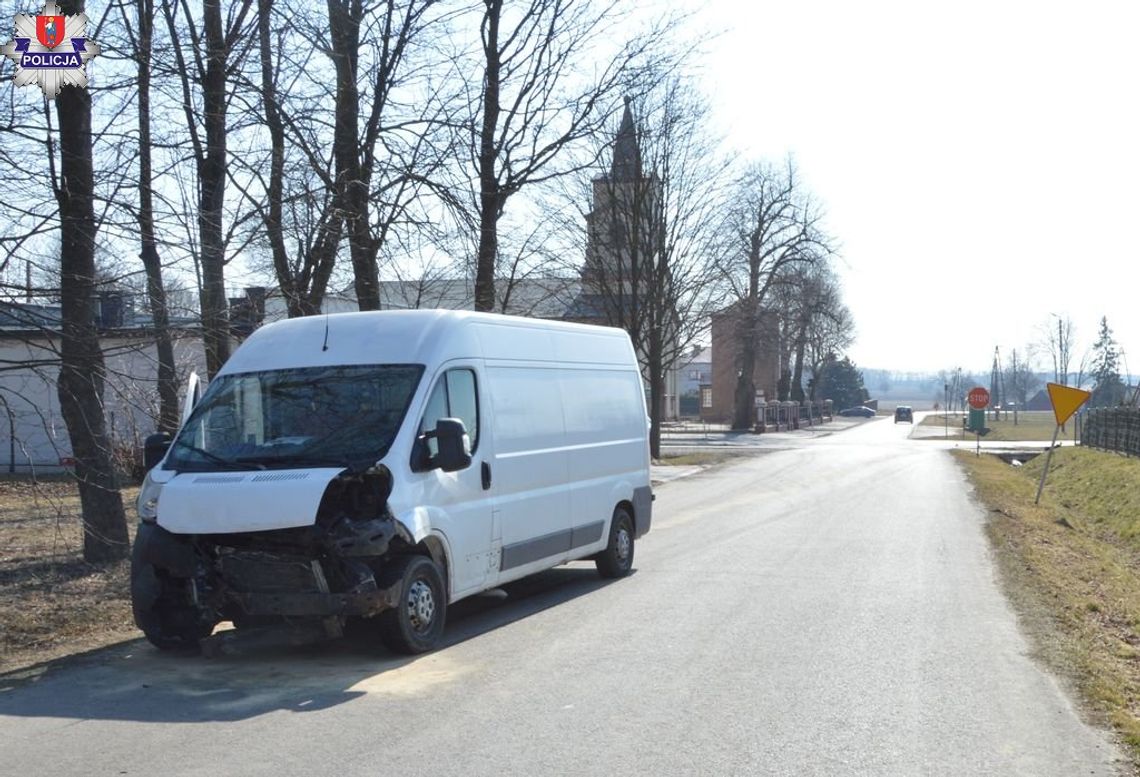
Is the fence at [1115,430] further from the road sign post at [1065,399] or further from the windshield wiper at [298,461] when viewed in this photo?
the windshield wiper at [298,461]

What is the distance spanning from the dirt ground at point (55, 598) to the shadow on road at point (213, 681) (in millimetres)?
485

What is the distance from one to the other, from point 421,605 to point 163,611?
1852mm

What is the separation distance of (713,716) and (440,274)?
45.4ft

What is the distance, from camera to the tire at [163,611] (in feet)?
27.1

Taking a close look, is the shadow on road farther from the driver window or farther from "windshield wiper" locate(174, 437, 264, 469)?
the driver window

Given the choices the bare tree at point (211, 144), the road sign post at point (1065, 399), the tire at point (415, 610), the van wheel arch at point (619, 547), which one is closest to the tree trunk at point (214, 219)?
the bare tree at point (211, 144)

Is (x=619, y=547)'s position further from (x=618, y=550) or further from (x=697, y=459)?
(x=697, y=459)

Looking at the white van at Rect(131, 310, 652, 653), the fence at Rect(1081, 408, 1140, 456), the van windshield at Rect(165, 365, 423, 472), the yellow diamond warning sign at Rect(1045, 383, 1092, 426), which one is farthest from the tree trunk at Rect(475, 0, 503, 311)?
the fence at Rect(1081, 408, 1140, 456)

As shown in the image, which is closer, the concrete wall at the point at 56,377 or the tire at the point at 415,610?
the tire at the point at 415,610

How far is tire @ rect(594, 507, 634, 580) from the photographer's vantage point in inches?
481

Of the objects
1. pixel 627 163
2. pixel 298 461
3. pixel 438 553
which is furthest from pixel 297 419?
pixel 627 163

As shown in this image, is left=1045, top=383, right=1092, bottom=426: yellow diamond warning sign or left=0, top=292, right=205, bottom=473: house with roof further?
left=1045, top=383, right=1092, bottom=426: yellow diamond warning sign

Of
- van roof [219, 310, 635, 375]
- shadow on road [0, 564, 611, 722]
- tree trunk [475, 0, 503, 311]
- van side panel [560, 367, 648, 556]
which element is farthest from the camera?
tree trunk [475, 0, 503, 311]

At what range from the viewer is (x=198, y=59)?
1102cm
